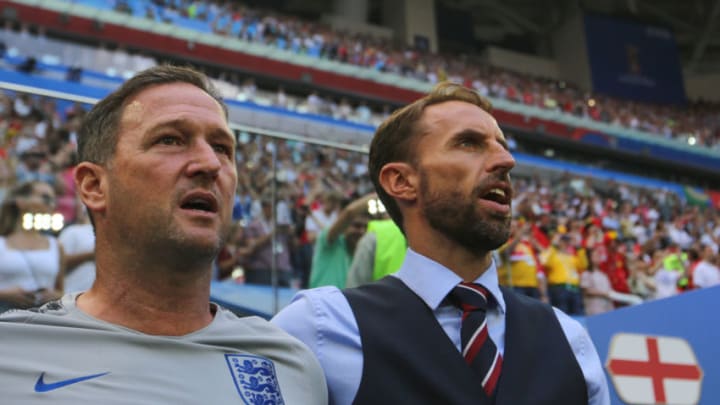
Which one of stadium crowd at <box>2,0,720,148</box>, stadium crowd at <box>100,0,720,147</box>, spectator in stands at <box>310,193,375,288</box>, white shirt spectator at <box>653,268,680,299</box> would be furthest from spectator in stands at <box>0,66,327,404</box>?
stadium crowd at <box>100,0,720,147</box>

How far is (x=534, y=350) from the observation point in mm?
1380

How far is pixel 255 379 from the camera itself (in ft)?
4.02

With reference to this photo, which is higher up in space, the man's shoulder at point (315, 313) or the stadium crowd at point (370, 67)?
the man's shoulder at point (315, 313)

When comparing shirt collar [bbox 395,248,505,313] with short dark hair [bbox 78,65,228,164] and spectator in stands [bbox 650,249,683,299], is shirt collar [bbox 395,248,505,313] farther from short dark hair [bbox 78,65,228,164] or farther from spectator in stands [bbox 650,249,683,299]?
spectator in stands [bbox 650,249,683,299]

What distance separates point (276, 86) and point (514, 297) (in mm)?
18108

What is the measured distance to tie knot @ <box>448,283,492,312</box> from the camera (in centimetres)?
143

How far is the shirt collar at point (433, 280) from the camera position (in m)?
1.45

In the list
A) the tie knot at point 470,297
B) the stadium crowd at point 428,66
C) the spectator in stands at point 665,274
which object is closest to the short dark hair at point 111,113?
the tie knot at point 470,297

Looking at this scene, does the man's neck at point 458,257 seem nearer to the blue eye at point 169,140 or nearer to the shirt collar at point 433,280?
the shirt collar at point 433,280

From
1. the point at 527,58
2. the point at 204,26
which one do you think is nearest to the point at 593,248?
the point at 204,26

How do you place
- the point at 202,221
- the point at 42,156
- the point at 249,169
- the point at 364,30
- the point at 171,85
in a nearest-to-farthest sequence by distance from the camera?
the point at 202,221, the point at 171,85, the point at 42,156, the point at 249,169, the point at 364,30

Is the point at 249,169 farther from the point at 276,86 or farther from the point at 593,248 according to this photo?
the point at 276,86

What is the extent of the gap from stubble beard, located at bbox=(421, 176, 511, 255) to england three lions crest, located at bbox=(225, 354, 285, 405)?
1.60ft

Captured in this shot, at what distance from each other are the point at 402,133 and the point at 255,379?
710mm
